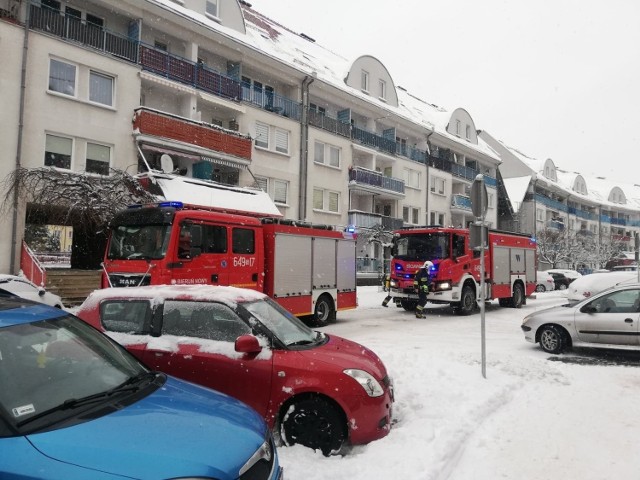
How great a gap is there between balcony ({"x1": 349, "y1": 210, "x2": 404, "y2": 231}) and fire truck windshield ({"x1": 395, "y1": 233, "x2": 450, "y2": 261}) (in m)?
13.6

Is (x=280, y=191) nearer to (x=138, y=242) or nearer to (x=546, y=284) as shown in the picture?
(x=138, y=242)

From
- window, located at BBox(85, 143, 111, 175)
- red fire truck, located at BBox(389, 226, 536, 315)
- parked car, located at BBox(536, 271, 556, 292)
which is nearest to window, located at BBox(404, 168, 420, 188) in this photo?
parked car, located at BBox(536, 271, 556, 292)

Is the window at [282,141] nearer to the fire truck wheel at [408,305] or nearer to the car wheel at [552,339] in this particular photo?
the fire truck wheel at [408,305]

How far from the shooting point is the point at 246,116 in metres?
24.2

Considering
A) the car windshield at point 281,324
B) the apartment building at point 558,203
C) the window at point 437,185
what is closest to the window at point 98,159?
the car windshield at point 281,324

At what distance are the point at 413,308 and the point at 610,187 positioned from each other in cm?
7840

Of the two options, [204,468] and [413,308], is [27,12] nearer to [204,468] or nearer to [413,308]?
[413,308]

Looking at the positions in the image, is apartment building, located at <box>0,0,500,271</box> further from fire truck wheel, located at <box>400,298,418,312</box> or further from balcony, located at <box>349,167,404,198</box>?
fire truck wheel, located at <box>400,298,418,312</box>

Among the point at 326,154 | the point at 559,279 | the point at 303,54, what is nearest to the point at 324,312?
the point at 326,154

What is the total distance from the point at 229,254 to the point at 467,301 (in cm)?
926

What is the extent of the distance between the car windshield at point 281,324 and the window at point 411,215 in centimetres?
3196

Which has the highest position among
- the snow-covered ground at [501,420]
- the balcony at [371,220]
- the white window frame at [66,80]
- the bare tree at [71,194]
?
the white window frame at [66,80]

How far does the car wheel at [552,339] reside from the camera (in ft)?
31.3

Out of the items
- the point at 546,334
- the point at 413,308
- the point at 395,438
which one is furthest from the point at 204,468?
the point at 413,308
